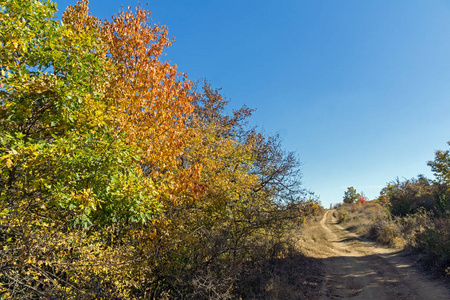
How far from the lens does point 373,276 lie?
11.7 metres

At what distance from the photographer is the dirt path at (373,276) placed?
9.37 metres


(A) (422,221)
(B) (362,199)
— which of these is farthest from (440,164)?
(B) (362,199)

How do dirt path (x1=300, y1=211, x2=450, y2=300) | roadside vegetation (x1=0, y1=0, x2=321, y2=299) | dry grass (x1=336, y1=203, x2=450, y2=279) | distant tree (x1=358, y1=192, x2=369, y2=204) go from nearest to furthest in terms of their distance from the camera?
roadside vegetation (x1=0, y1=0, x2=321, y2=299), dirt path (x1=300, y1=211, x2=450, y2=300), dry grass (x1=336, y1=203, x2=450, y2=279), distant tree (x1=358, y1=192, x2=369, y2=204)

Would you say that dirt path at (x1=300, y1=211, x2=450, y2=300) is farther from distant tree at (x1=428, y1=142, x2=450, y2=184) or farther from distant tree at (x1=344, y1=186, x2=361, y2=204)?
distant tree at (x1=344, y1=186, x2=361, y2=204)

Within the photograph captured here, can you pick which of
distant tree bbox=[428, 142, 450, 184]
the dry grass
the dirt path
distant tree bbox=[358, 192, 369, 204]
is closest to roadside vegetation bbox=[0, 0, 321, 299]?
the dirt path

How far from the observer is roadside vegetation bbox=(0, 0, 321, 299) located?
178 inches

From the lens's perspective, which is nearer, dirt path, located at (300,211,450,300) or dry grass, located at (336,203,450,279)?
dirt path, located at (300,211,450,300)

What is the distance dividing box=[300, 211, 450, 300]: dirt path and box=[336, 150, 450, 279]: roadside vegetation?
1004 mm

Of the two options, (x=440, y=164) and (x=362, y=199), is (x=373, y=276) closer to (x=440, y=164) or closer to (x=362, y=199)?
(x=440, y=164)

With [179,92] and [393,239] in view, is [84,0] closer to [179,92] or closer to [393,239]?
[179,92]

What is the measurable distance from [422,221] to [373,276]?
29.8 feet

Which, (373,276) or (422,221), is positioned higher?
(422,221)

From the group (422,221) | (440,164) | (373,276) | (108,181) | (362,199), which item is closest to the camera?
(108,181)

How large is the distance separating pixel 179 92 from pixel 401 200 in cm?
2773
